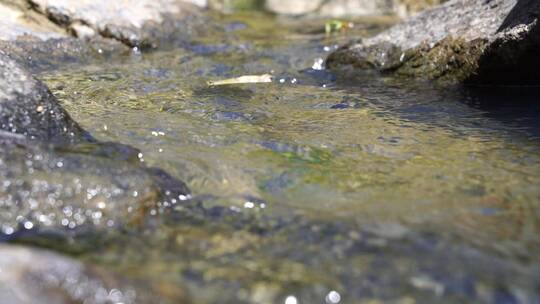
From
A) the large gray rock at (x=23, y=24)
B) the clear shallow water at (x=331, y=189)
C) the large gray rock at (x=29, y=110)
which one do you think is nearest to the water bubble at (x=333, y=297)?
the clear shallow water at (x=331, y=189)

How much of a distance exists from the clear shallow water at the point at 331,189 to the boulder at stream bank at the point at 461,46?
295mm

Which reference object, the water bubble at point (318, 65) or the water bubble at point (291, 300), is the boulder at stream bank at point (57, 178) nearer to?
the water bubble at point (291, 300)

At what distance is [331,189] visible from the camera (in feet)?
11.2

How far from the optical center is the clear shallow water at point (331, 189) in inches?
101

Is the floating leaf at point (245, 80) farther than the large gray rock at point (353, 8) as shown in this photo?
No

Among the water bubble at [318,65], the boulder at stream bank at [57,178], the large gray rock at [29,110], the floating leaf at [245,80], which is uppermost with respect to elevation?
the large gray rock at [29,110]

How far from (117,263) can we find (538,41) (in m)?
4.05

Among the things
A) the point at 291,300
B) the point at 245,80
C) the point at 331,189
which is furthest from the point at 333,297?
the point at 245,80

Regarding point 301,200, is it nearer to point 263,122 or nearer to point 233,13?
point 263,122

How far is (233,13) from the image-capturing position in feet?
37.8

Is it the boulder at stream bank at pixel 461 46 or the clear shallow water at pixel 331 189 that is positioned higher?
the boulder at stream bank at pixel 461 46

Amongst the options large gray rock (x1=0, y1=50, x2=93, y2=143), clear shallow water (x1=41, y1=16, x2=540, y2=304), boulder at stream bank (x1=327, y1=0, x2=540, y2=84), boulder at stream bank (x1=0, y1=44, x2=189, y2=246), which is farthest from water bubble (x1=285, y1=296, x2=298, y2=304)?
boulder at stream bank (x1=327, y1=0, x2=540, y2=84)

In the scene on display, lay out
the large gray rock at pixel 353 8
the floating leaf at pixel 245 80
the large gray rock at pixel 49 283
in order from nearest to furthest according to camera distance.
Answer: the large gray rock at pixel 49 283, the floating leaf at pixel 245 80, the large gray rock at pixel 353 8

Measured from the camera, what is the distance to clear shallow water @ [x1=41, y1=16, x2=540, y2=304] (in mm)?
2574
